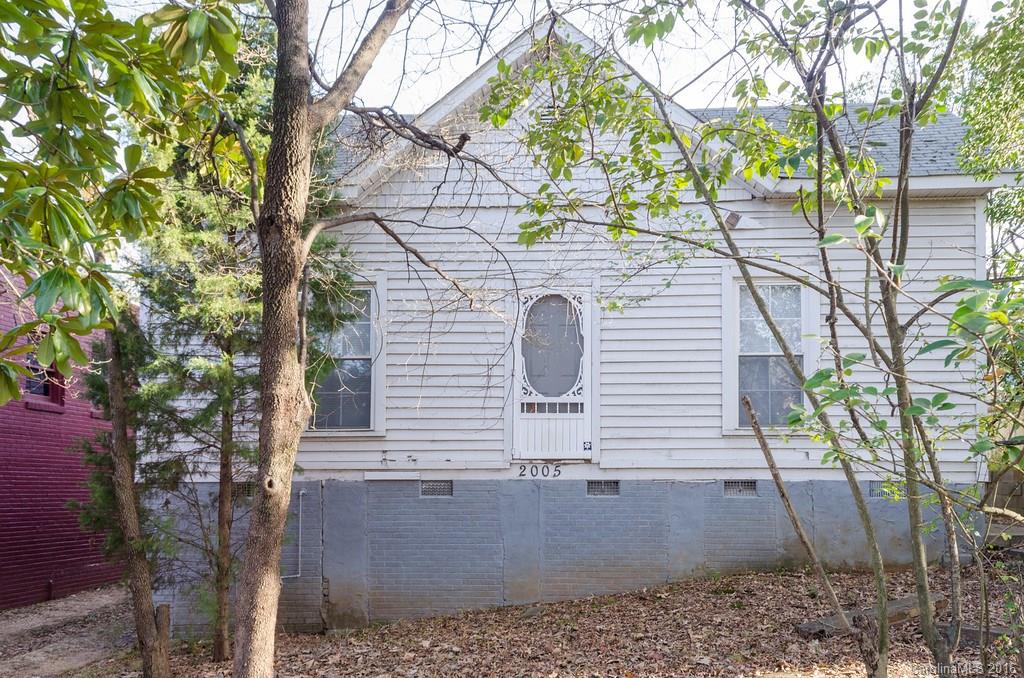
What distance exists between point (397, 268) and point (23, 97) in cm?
675

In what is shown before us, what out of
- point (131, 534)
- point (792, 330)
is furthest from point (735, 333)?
point (131, 534)

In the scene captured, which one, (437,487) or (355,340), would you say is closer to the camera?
(437,487)

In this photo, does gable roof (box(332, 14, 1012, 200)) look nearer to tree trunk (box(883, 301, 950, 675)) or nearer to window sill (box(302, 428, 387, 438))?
window sill (box(302, 428, 387, 438))

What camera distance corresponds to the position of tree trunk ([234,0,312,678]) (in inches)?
189

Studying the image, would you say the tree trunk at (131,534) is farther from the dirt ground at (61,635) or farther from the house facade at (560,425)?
the house facade at (560,425)

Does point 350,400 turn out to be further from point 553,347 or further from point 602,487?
point 602,487

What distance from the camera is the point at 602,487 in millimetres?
10500

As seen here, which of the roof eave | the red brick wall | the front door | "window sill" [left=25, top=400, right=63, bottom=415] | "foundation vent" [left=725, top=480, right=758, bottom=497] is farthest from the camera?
"window sill" [left=25, top=400, right=63, bottom=415]

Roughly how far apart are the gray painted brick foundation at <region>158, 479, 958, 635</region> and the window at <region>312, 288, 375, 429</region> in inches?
31.7

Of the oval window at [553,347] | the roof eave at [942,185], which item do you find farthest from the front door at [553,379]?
the roof eave at [942,185]

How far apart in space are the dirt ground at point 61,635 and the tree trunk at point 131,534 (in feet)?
5.04

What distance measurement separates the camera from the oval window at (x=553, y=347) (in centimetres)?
1070

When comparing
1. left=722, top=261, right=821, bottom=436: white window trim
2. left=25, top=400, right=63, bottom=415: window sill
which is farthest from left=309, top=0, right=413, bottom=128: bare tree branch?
left=25, top=400, right=63, bottom=415: window sill

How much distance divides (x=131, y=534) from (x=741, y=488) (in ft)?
22.6
